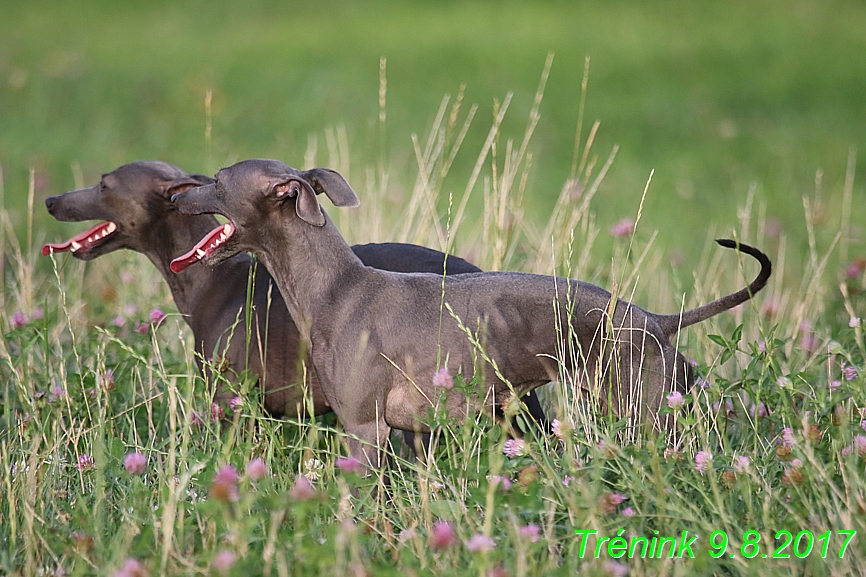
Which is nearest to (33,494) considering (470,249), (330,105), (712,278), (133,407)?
(133,407)

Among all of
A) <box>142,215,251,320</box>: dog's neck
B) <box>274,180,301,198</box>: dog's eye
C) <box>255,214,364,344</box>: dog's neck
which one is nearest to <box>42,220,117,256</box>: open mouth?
<box>142,215,251,320</box>: dog's neck

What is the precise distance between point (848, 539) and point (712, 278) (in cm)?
324

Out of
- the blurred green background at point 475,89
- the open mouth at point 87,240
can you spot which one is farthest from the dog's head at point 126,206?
the blurred green background at point 475,89

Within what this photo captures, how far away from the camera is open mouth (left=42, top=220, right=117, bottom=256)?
179 inches

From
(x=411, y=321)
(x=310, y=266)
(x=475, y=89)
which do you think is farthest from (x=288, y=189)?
(x=475, y=89)

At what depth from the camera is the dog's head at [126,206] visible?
4559mm

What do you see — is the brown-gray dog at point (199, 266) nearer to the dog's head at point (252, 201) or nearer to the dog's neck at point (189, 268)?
the dog's neck at point (189, 268)

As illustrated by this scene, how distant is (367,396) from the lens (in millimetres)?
3832

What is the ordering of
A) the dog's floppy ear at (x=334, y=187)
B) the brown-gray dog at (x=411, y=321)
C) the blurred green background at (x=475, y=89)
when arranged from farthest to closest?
1. the blurred green background at (x=475, y=89)
2. the dog's floppy ear at (x=334, y=187)
3. the brown-gray dog at (x=411, y=321)

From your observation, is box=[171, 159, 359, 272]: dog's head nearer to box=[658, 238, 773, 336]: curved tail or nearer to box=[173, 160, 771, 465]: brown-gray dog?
box=[173, 160, 771, 465]: brown-gray dog

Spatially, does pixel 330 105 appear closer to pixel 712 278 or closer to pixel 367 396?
pixel 712 278

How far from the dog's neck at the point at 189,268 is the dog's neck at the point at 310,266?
0.63 metres

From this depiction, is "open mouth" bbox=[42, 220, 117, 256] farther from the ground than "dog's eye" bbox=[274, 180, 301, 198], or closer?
closer

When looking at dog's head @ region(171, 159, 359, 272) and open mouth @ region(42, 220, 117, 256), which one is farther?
open mouth @ region(42, 220, 117, 256)
